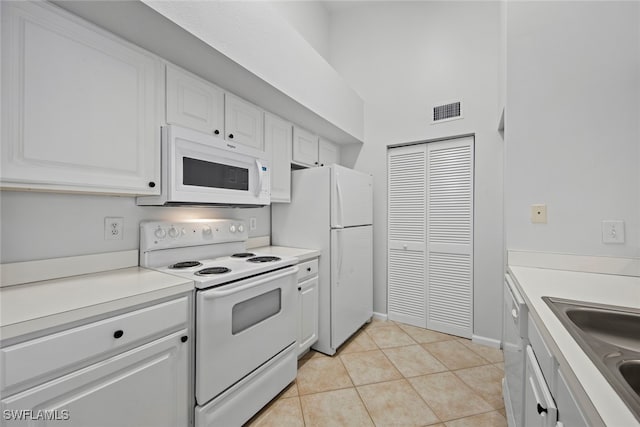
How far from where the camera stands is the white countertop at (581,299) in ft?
1.55

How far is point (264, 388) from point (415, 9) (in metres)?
3.70

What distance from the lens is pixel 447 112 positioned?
8.96 ft

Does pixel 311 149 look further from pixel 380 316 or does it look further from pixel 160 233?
pixel 380 316

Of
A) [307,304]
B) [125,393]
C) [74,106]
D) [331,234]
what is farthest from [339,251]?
[74,106]

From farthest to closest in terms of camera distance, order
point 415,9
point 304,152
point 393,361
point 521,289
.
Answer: point 415,9 < point 304,152 < point 393,361 < point 521,289

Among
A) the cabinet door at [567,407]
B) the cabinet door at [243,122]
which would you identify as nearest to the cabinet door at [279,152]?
the cabinet door at [243,122]

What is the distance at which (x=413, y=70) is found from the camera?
2938 mm

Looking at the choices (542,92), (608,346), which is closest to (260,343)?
(608,346)

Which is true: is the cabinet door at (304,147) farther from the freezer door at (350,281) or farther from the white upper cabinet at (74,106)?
the white upper cabinet at (74,106)

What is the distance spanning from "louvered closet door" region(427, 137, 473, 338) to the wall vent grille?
231mm

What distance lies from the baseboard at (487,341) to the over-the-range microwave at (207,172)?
2.29 m

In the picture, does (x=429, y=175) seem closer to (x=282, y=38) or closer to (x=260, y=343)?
(x=282, y=38)

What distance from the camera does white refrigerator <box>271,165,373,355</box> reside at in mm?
2338

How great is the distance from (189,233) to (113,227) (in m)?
0.40
